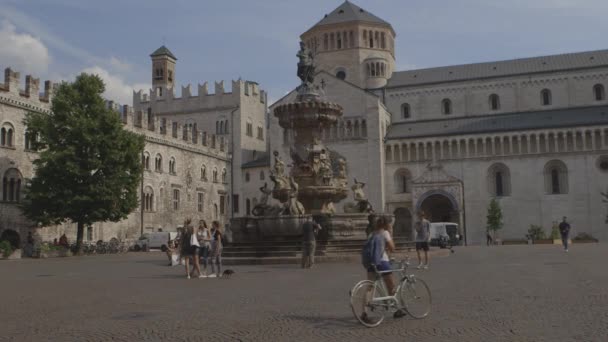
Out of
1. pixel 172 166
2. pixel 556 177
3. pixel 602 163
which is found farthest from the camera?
pixel 556 177

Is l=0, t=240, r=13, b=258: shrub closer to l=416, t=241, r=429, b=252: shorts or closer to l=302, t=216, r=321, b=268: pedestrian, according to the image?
l=302, t=216, r=321, b=268: pedestrian

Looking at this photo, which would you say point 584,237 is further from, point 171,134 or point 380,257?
point 380,257

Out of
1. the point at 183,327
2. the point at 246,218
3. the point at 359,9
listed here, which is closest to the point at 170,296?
the point at 183,327

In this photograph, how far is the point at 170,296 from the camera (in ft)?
42.4

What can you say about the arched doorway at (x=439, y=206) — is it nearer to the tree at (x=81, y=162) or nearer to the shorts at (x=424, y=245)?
the tree at (x=81, y=162)

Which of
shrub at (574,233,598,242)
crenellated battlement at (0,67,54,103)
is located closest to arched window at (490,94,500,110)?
shrub at (574,233,598,242)

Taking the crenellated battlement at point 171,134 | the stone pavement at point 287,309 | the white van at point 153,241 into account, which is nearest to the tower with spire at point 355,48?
the crenellated battlement at point 171,134

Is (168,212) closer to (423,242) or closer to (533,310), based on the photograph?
(423,242)

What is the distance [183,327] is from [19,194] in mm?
37922

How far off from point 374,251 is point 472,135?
55800 mm

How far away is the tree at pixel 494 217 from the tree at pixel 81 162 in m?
34.1

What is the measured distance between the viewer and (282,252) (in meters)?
23.2

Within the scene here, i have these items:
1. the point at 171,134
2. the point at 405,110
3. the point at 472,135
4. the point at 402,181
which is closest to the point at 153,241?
the point at 171,134

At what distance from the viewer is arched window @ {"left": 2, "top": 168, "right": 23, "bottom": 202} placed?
41156mm
